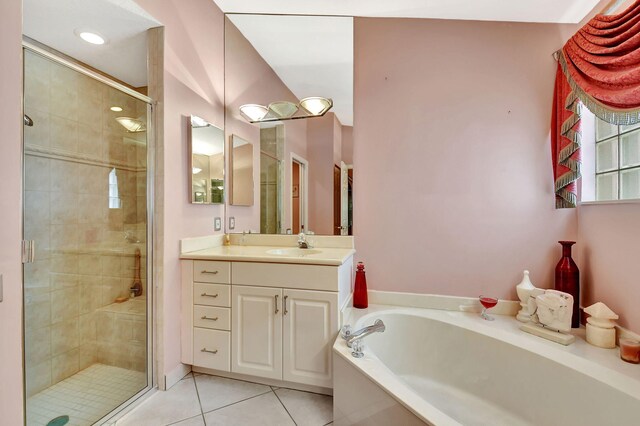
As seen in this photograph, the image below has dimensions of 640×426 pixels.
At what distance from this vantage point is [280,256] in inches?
70.1

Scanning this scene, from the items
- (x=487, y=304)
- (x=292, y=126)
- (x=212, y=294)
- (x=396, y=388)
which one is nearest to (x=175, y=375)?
(x=212, y=294)

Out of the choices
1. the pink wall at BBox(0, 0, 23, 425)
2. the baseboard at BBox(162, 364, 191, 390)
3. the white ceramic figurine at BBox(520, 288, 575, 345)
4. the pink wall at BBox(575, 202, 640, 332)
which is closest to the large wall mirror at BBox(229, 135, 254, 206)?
the baseboard at BBox(162, 364, 191, 390)

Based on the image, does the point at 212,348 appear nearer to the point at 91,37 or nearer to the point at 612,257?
the point at 91,37

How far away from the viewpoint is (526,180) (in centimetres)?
183

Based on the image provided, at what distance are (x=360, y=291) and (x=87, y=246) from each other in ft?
6.15

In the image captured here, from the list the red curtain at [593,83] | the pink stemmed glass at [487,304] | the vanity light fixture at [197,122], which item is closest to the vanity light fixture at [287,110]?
the vanity light fixture at [197,122]

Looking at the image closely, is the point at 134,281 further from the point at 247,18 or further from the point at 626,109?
the point at 626,109

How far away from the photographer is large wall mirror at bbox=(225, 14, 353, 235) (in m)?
2.09

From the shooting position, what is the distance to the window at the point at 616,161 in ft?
4.87

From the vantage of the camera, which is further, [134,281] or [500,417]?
[134,281]

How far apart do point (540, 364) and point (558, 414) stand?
0.20m

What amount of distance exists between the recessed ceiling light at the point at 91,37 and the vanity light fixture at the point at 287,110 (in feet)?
3.09

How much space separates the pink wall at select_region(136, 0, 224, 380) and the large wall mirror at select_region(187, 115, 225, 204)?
0.05m

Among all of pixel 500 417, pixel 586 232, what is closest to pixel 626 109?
pixel 586 232
